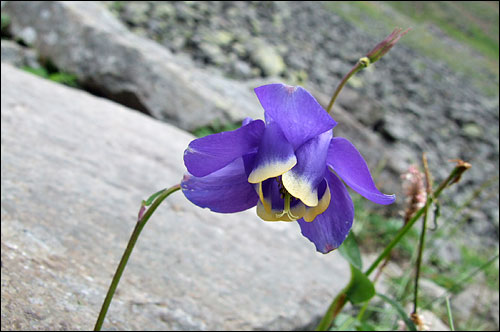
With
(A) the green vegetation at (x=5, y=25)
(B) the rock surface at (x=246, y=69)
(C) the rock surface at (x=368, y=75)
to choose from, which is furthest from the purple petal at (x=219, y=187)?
(A) the green vegetation at (x=5, y=25)

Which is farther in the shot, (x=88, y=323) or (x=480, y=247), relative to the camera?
(x=480, y=247)

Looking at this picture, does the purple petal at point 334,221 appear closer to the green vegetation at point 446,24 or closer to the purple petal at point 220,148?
the purple petal at point 220,148

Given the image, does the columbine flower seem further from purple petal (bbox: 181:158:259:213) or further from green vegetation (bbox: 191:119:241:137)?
green vegetation (bbox: 191:119:241:137)

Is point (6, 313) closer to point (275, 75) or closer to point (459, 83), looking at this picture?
point (459, 83)

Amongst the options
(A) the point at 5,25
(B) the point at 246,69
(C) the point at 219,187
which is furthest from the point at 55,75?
(C) the point at 219,187

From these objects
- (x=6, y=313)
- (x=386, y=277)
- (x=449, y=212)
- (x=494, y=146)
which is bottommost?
(x=386, y=277)

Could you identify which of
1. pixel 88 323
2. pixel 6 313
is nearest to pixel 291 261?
pixel 88 323

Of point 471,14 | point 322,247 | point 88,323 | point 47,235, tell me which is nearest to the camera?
point 322,247

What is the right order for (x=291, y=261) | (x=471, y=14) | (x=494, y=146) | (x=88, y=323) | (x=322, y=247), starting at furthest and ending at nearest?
(x=494, y=146), (x=291, y=261), (x=471, y=14), (x=88, y=323), (x=322, y=247)
